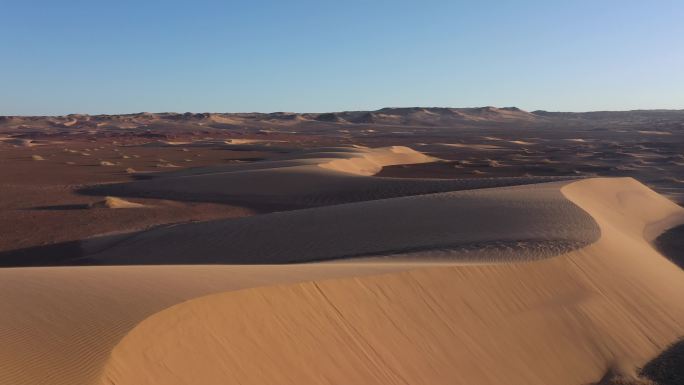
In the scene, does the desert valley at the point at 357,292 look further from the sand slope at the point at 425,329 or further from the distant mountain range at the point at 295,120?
the distant mountain range at the point at 295,120

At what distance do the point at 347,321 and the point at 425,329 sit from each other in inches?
47.6

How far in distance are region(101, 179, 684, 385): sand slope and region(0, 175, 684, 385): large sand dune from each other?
2 centimetres

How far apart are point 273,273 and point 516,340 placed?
362 cm

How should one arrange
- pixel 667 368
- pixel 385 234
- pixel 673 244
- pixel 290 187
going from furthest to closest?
pixel 290 187
pixel 673 244
pixel 385 234
pixel 667 368

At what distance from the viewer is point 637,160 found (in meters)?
46.9

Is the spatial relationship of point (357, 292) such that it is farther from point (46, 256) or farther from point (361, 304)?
point (46, 256)

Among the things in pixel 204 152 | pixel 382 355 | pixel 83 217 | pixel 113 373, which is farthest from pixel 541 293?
pixel 204 152

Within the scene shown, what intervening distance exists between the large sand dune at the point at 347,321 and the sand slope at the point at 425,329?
0.02 m

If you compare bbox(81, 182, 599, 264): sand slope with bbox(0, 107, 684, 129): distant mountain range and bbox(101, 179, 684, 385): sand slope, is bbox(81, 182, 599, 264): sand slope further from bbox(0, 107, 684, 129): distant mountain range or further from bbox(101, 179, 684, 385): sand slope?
bbox(0, 107, 684, 129): distant mountain range

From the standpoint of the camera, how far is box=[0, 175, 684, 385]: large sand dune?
222 inches

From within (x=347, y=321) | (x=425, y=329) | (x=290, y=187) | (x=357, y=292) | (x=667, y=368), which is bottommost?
(x=290, y=187)

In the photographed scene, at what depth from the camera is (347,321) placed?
7789 mm

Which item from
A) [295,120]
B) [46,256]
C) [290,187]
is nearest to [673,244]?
[290,187]

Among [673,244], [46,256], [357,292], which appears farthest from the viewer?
[673,244]
